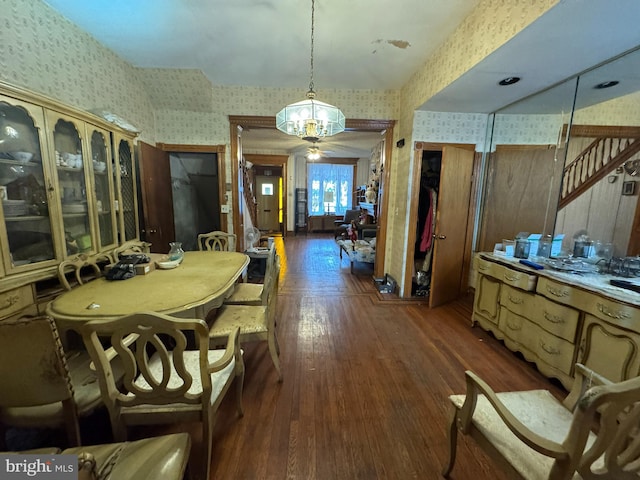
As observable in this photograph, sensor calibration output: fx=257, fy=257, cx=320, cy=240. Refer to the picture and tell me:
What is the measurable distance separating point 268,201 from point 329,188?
2336 millimetres

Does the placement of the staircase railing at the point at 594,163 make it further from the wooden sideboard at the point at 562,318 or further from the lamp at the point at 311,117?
the lamp at the point at 311,117

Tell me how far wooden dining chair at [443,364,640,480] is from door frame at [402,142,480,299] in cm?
218

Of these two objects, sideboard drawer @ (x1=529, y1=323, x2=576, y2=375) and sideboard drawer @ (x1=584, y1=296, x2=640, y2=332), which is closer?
sideboard drawer @ (x1=584, y1=296, x2=640, y2=332)

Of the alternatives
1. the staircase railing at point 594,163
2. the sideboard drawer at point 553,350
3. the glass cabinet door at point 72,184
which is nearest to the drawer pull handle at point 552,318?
the sideboard drawer at point 553,350

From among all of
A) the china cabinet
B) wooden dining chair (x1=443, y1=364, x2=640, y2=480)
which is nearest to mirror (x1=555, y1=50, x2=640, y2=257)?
wooden dining chair (x1=443, y1=364, x2=640, y2=480)

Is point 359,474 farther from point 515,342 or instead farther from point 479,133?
point 479,133

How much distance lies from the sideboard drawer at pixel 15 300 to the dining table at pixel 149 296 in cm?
20

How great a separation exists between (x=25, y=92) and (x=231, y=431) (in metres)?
2.46

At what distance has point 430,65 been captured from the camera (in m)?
2.62

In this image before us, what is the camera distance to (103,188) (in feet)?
8.15

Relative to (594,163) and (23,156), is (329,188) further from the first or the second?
(23,156)

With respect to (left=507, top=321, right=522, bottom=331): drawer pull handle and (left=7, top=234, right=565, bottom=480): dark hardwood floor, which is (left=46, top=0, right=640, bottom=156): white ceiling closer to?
(left=507, top=321, right=522, bottom=331): drawer pull handle

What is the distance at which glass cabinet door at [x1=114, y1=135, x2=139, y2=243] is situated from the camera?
2664mm

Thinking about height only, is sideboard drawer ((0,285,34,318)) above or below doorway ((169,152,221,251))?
below
